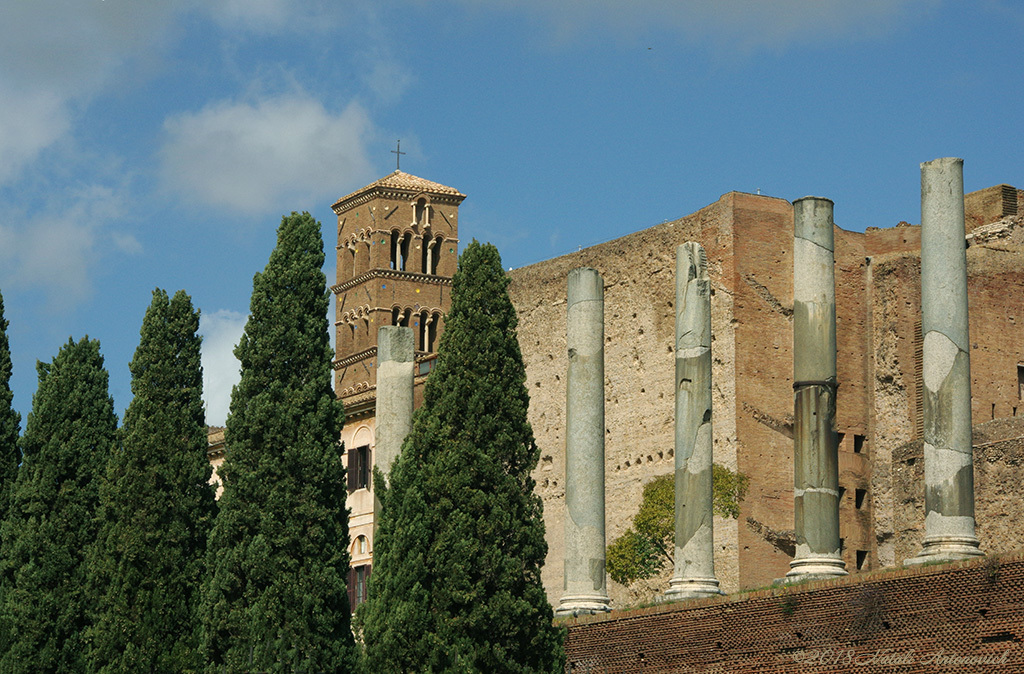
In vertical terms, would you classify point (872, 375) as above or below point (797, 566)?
above

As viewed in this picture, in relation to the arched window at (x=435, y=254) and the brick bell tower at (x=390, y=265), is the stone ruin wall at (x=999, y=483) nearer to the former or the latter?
the brick bell tower at (x=390, y=265)

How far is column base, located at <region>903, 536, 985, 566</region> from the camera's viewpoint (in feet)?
56.2

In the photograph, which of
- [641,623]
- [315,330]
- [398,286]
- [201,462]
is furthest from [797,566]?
[398,286]

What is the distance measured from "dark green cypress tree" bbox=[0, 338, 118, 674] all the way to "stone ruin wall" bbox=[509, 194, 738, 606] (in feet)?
45.8

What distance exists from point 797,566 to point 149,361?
26.8 ft

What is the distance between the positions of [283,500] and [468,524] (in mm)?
2245

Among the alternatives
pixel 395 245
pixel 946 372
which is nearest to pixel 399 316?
pixel 395 245

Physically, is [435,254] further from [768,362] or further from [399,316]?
[768,362]

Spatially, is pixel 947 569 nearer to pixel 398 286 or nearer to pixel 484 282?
pixel 484 282

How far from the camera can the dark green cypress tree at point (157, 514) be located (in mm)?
19594

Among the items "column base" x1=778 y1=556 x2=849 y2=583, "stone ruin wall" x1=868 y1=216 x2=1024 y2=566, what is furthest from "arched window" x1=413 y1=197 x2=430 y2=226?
"column base" x1=778 y1=556 x2=849 y2=583

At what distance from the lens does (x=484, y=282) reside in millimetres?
18172

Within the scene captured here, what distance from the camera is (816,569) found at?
60.5 ft

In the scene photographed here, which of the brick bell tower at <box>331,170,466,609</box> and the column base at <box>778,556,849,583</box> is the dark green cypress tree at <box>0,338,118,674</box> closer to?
the column base at <box>778,556,849,583</box>
